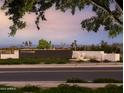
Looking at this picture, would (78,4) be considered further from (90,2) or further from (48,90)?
(48,90)

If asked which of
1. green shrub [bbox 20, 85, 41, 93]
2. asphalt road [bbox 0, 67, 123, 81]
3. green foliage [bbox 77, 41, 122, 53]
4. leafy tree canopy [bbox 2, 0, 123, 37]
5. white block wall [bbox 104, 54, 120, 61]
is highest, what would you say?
leafy tree canopy [bbox 2, 0, 123, 37]

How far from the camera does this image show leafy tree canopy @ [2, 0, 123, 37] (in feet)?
47.5

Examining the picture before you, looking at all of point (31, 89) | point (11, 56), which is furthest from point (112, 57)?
point (31, 89)

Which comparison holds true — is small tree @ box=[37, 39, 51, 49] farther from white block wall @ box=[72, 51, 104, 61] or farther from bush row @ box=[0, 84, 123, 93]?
bush row @ box=[0, 84, 123, 93]

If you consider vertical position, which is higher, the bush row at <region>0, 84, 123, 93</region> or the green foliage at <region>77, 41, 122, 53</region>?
the green foliage at <region>77, 41, 122, 53</region>

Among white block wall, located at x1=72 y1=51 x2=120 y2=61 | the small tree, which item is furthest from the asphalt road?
the small tree

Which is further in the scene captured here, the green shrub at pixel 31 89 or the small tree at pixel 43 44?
the small tree at pixel 43 44

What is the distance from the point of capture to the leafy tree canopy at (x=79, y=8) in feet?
47.5

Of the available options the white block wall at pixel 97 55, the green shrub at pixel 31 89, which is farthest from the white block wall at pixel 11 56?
the green shrub at pixel 31 89

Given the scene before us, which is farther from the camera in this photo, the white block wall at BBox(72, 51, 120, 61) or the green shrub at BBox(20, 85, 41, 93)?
the white block wall at BBox(72, 51, 120, 61)

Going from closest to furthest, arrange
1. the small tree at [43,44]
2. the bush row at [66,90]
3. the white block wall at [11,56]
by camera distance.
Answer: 1. the bush row at [66,90]
2. the white block wall at [11,56]
3. the small tree at [43,44]

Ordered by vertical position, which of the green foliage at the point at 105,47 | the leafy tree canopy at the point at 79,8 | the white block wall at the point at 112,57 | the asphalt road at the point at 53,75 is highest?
the leafy tree canopy at the point at 79,8

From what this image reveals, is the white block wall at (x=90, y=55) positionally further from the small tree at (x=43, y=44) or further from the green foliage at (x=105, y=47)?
the small tree at (x=43, y=44)

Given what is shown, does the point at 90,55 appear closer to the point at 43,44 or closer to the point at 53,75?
the point at 43,44
